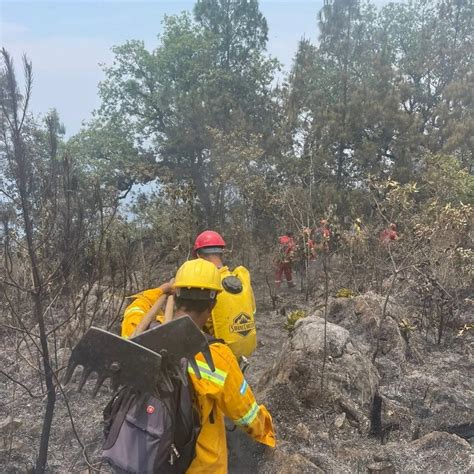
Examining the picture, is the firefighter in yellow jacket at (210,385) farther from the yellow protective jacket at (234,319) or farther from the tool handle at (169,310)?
the yellow protective jacket at (234,319)

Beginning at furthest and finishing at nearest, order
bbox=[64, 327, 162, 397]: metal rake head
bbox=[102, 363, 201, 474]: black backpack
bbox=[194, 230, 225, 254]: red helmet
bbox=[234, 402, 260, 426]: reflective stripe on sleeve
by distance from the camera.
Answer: bbox=[194, 230, 225, 254]: red helmet < bbox=[234, 402, 260, 426]: reflective stripe on sleeve < bbox=[102, 363, 201, 474]: black backpack < bbox=[64, 327, 162, 397]: metal rake head

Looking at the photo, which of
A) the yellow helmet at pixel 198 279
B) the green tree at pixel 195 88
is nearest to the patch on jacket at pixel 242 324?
the yellow helmet at pixel 198 279

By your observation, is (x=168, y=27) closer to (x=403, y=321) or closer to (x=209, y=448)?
(x=403, y=321)

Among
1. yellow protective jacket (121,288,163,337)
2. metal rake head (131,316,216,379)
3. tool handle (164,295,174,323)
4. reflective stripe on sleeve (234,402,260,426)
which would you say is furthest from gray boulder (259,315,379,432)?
metal rake head (131,316,216,379)

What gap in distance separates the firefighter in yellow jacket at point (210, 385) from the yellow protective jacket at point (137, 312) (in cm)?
42

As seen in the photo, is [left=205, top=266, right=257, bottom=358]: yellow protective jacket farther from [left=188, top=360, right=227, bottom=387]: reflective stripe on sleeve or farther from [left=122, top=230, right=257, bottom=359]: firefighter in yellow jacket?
[left=188, top=360, right=227, bottom=387]: reflective stripe on sleeve

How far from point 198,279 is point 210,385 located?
1.24 ft

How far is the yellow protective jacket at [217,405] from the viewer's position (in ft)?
5.81

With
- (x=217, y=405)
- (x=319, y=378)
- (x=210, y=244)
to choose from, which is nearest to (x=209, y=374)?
(x=217, y=405)

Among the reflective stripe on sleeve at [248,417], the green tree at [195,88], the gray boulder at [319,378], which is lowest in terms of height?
the gray boulder at [319,378]

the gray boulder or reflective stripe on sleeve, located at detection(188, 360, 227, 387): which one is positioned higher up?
reflective stripe on sleeve, located at detection(188, 360, 227, 387)

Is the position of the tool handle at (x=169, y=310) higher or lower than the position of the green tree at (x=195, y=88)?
lower

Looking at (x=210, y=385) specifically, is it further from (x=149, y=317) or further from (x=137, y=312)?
(x=137, y=312)

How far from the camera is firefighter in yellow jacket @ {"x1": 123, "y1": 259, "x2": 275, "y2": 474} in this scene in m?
1.78
